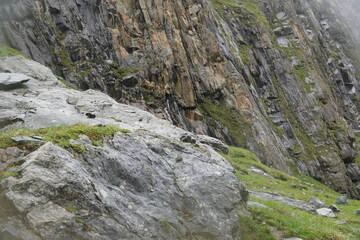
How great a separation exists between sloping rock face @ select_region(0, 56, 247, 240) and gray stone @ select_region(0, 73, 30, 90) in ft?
26.1

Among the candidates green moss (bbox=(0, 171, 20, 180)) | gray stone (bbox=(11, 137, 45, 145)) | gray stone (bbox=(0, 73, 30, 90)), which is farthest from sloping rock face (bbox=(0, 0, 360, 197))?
green moss (bbox=(0, 171, 20, 180))

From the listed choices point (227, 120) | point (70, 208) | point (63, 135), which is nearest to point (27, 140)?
point (63, 135)

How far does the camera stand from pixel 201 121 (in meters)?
48.3

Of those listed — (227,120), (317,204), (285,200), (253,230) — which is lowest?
(227,120)

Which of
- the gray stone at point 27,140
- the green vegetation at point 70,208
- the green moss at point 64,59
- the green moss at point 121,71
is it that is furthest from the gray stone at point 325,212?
the green moss at point 64,59

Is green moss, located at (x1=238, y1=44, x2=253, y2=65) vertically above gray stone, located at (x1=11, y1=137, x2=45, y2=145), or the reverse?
gray stone, located at (x1=11, y1=137, x2=45, y2=145)

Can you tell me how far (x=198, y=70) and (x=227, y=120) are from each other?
1039 centimetres

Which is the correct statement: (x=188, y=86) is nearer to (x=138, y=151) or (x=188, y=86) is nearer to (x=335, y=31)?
(x=138, y=151)

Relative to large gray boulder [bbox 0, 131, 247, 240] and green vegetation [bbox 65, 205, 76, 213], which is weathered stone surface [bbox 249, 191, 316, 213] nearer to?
large gray boulder [bbox 0, 131, 247, 240]

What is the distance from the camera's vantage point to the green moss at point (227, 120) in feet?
161

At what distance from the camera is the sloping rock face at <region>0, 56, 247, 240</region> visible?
312 inches

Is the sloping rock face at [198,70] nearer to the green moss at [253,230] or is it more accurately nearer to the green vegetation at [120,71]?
the green vegetation at [120,71]

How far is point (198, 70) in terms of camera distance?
177ft

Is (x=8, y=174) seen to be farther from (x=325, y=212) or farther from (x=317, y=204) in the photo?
(x=317, y=204)
